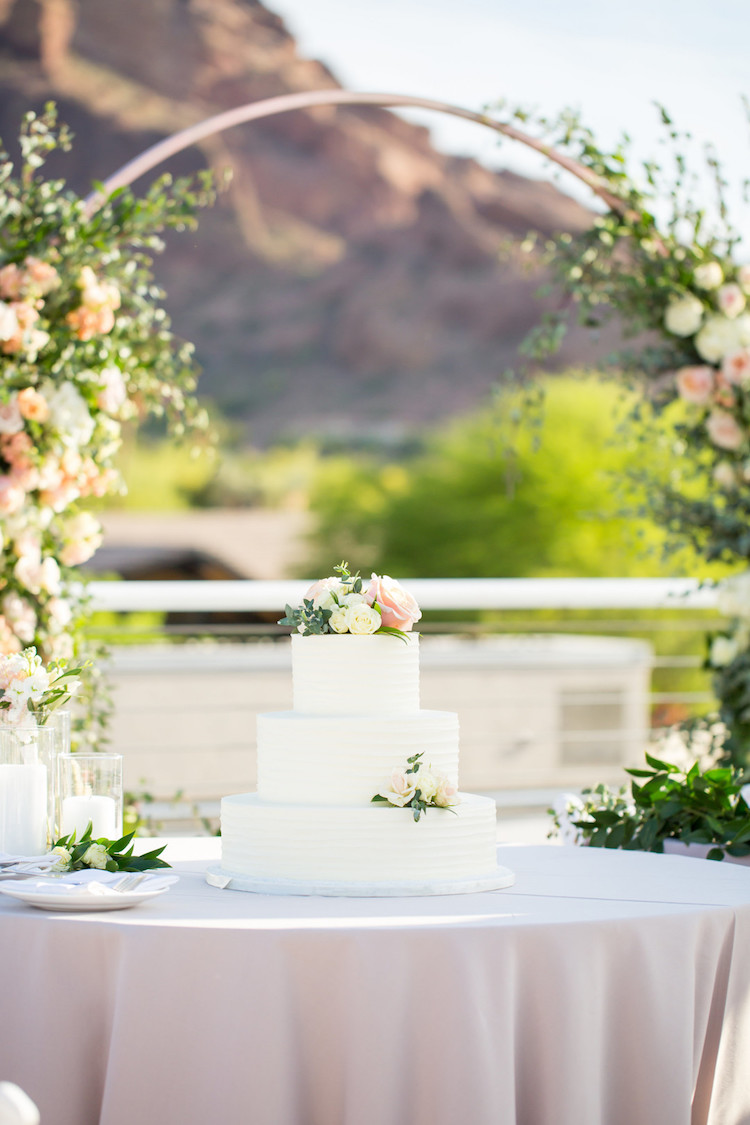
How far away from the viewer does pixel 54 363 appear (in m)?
3.52

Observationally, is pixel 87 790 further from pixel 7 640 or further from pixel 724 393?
pixel 724 393

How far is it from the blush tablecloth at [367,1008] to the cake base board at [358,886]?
0.04 metres

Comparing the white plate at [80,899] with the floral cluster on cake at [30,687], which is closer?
the white plate at [80,899]

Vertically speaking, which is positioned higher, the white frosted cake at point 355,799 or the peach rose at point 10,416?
the peach rose at point 10,416

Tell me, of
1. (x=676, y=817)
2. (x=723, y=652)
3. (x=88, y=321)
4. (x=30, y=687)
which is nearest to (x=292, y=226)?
(x=723, y=652)

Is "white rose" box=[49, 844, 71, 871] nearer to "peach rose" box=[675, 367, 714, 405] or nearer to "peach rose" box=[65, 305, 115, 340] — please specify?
"peach rose" box=[65, 305, 115, 340]

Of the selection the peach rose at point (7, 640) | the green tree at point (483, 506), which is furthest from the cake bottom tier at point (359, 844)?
the green tree at point (483, 506)

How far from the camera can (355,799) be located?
187 centimetres

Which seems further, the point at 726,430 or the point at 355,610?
the point at 726,430

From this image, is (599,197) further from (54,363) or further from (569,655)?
(569,655)

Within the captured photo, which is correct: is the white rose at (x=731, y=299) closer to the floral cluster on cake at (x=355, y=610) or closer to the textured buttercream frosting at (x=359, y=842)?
the floral cluster on cake at (x=355, y=610)

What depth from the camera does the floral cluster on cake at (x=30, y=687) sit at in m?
2.00

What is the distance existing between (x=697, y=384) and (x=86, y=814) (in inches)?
99.2

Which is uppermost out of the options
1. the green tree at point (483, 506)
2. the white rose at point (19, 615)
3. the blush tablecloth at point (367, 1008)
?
the green tree at point (483, 506)
